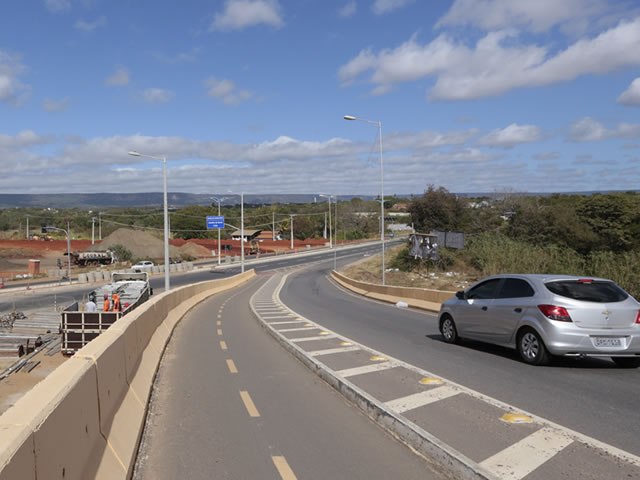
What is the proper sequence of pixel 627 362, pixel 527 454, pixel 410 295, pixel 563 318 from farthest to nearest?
pixel 410 295
pixel 627 362
pixel 563 318
pixel 527 454

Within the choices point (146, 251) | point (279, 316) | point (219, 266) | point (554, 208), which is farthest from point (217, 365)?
point (146, 251)

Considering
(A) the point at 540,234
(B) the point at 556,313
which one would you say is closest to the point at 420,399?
(B) the point at 556,313

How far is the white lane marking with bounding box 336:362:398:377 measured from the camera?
1087 cm

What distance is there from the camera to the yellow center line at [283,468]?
6137 millimetres

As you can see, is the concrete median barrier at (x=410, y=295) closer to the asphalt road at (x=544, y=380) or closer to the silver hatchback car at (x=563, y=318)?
the asphalt road at (x=544, y=380)

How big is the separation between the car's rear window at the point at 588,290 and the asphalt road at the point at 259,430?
447 cm

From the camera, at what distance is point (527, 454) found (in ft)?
20.7

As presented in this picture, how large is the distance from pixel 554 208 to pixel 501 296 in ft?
199

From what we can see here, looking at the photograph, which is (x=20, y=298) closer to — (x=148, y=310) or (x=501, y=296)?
(x=148, y=310)

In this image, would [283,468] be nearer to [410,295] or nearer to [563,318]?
[563,318]

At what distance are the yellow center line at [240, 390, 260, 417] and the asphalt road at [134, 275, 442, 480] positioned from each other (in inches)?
0.5


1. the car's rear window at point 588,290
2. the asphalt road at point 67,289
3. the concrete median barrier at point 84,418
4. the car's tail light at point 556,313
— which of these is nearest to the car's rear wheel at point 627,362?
the car's rear window at point 588,290

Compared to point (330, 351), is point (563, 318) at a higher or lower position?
higher

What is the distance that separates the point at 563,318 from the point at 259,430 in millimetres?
5809
